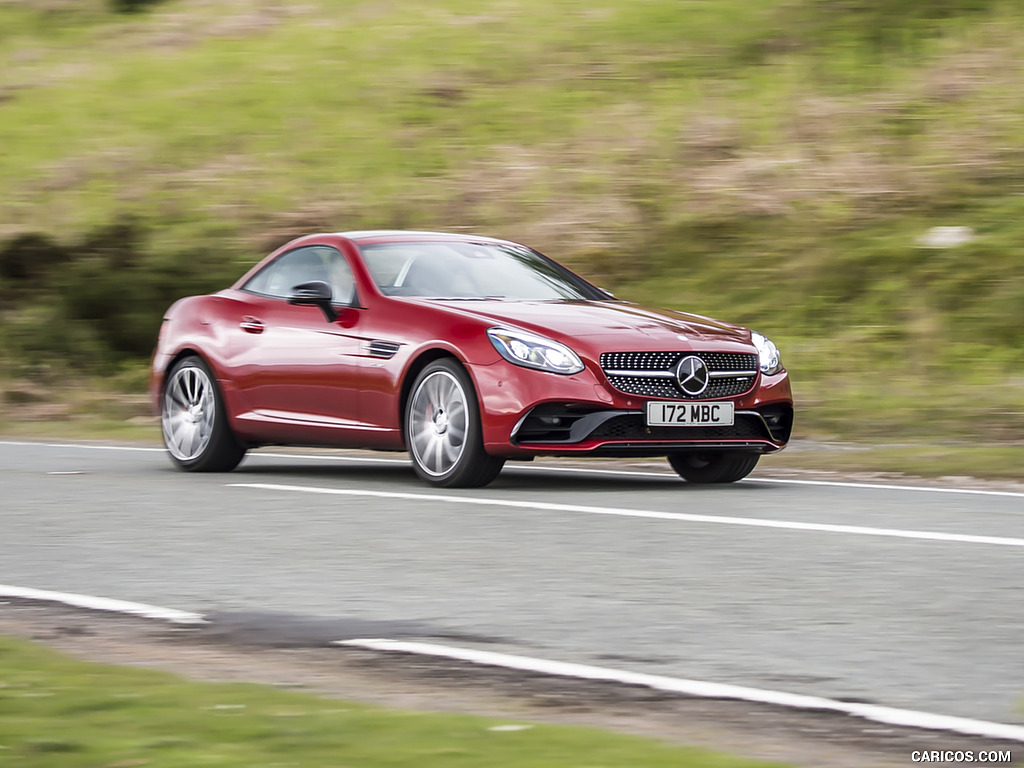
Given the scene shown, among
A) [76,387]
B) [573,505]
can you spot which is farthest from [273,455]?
[76,387]

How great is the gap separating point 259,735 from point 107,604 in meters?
2.25

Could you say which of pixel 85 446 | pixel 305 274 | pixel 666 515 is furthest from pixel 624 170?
pixel 666 515

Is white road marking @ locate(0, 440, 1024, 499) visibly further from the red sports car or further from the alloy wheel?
the alloy wheel

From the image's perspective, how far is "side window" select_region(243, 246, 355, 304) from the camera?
35.9 ft

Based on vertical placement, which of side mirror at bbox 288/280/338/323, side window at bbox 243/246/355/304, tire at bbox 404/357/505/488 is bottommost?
tire at bbox 404/357/505/488

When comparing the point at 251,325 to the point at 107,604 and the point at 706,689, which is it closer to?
the point at 107,604

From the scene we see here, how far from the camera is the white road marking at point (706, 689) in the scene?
4238mm

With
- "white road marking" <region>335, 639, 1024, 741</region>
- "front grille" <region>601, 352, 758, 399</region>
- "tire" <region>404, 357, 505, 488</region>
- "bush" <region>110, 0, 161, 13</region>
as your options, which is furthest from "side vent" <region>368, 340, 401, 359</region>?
"bush" <region>110, 0, 161, 13</region>

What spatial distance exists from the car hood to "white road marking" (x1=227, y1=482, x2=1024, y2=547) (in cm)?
104

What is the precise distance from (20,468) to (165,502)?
3103 mm

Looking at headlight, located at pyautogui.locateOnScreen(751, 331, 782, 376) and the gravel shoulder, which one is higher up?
headlight, located at pyautogui.locateOnScreen(751, 331, 782, 376)

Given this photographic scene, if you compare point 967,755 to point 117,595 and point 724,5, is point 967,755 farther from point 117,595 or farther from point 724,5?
point 724,5

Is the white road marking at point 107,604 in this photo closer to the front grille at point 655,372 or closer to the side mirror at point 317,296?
the front grille at point 655,372

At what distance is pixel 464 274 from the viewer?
10.9 m
